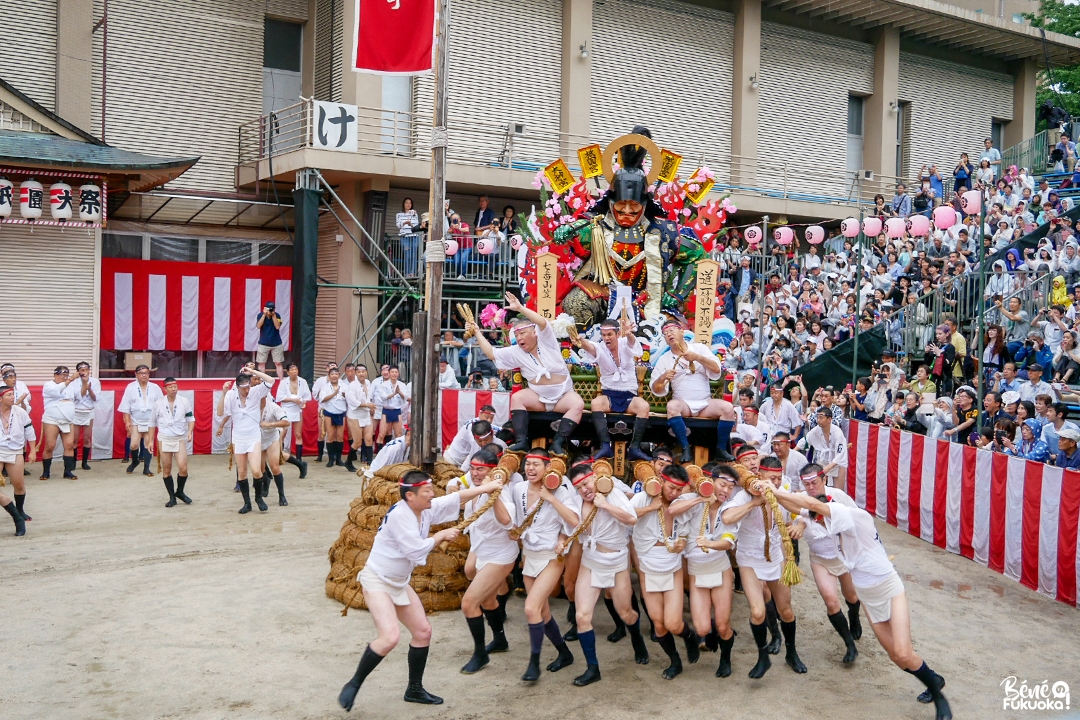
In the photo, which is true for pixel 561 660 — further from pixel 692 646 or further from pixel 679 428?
pixel 679 428

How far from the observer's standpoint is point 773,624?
28.5ft

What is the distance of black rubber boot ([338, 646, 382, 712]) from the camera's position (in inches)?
278

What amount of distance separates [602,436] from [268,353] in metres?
13.6

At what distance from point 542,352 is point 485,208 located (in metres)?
12.9

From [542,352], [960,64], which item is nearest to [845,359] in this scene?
[542,352]

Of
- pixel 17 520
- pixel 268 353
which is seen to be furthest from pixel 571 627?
pixel 268 353

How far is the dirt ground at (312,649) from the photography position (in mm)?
7285

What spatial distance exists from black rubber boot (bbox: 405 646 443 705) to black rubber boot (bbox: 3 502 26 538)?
698 cm

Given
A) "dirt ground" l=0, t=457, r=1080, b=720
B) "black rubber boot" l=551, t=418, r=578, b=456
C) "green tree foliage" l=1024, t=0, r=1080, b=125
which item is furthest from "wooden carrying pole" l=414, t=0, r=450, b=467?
"green tree foliage" l=1024, t=0, r=1080, b=125

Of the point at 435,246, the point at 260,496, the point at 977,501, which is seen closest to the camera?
the point at 435,246

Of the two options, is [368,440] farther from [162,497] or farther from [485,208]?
[485,208]

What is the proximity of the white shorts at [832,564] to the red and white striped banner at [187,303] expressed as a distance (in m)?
15.8

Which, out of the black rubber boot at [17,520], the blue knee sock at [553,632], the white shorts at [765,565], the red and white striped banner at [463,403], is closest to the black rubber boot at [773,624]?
the white shorts at [765,565]

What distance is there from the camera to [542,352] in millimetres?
9367
